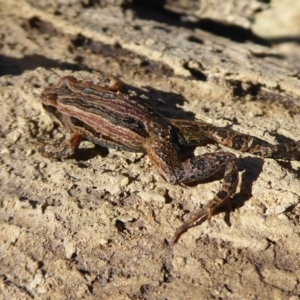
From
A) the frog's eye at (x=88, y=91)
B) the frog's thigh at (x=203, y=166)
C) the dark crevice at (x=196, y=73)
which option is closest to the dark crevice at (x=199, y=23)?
the dark crevice at (x=196, y=73)

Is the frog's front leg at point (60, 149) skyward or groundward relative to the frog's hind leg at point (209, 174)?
groundward

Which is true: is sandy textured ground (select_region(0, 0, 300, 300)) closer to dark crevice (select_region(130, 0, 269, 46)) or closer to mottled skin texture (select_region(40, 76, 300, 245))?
mottled skin texture (select_region(40, 76, 300, 245))

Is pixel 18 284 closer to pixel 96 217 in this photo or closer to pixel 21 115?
pixel 96 217

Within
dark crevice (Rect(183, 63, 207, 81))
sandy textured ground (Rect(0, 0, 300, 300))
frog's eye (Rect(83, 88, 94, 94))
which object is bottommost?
sandy textured ground (Rect(0, 0, 300, 300))

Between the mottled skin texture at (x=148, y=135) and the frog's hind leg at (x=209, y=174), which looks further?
the mottled skin texture at (x=148, y=135)

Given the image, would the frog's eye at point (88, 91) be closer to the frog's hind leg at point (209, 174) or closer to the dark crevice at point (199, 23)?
the frog's hind leg at point (209, 174)

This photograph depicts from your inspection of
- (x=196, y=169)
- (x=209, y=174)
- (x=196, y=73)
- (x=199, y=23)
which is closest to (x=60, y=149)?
(x=196, y=169)

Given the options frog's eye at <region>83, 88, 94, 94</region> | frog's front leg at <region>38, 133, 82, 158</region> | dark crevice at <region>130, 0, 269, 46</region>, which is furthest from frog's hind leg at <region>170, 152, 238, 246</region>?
dark crevice at <region>130, 0, 269, 46</region>
